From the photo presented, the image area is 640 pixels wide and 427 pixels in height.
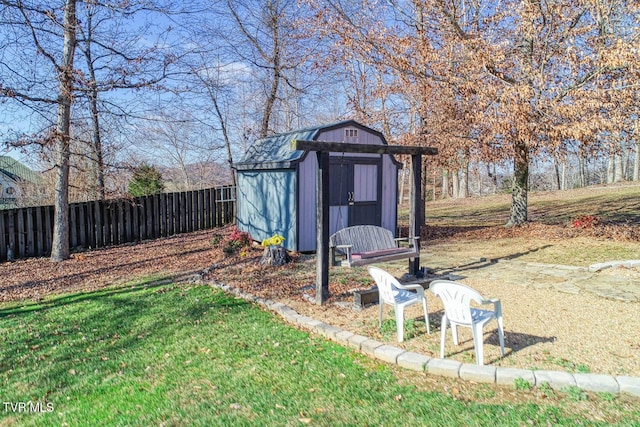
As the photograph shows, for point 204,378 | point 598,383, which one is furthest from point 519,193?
point 204,378

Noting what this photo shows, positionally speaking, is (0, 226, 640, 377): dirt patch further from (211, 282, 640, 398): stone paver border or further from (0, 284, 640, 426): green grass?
(0, 284, 640, 426): green grass

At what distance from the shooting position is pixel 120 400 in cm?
306

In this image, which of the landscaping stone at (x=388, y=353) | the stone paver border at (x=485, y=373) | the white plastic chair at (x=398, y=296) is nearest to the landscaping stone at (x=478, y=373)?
the stone paver border at (x=485, y=373)

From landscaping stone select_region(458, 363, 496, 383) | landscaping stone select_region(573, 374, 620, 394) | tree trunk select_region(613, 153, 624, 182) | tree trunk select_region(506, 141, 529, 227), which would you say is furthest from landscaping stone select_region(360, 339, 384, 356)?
tree trunk select_region(613, 153, 624, 182)

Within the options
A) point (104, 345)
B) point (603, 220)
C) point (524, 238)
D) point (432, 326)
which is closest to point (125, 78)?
point (104, 345)

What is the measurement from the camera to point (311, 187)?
8.75 meters

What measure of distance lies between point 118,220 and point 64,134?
3.53 meters

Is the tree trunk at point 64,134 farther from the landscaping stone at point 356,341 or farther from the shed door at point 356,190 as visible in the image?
the landscaping stone at point 356,341

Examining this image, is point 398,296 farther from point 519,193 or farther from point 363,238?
point 519,193

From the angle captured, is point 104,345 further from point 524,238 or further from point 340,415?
point 524,238

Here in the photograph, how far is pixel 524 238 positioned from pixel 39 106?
10633mm

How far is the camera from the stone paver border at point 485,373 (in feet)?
9.73

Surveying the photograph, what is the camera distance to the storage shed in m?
8.67

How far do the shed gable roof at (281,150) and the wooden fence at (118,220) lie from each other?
3.06 metres
